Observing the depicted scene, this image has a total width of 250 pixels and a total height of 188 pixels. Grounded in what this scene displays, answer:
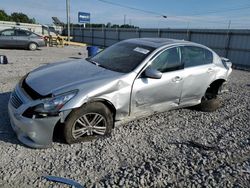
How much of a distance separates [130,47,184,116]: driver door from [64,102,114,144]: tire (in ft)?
1.65

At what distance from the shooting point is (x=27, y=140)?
308cm

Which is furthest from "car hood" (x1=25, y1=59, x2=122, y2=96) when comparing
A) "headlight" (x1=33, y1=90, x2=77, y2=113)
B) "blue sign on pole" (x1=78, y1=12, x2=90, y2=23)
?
"blue sign on pole" (x1=78, y1=12, x2=90, y2=23)

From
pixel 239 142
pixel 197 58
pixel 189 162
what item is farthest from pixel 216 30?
pixel 189 162

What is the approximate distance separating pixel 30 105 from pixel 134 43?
2.38 meters

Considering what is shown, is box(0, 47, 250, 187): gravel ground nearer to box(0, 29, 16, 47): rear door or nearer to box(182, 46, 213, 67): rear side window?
box(182, 46, 213, 67): rear side window

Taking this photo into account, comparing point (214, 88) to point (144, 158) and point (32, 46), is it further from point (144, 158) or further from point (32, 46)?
point (32, 46)

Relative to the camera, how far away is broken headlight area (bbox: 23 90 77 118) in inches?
116

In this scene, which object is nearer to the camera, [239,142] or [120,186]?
[120,186]

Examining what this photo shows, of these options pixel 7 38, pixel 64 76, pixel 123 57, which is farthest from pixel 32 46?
pixel 64 76

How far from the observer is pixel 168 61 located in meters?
4.14

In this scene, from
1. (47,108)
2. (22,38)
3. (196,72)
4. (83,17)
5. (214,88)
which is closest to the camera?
(47,108)

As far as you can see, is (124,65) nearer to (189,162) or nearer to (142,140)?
(142,140)

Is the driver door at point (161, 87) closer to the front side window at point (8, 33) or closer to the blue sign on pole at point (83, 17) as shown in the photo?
the front side window at point (8, 33)

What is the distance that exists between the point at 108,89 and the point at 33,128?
3.72 ft
